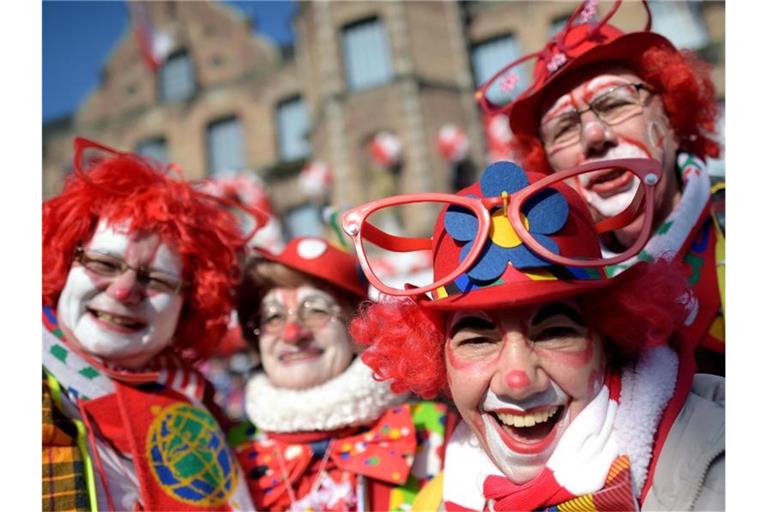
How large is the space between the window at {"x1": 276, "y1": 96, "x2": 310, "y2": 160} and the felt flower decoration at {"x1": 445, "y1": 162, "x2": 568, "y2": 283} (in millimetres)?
15650

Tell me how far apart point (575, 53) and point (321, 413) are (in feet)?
5.79

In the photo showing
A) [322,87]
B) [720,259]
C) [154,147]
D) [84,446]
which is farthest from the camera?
[154,147]

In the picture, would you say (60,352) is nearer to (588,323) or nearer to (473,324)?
(473,324)

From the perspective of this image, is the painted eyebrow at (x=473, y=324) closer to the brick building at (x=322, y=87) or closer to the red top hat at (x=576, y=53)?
the red top hat at (x=576, y=53)

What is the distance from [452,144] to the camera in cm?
1340

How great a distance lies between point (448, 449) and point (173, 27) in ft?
62.4

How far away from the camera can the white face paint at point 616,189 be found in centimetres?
241

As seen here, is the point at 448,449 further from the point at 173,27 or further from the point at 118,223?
the point at 173,27

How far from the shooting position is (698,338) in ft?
7.49

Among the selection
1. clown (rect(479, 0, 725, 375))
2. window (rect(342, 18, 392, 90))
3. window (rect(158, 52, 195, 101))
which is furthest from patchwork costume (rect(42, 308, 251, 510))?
window (rect(158, 52, 195, 101))

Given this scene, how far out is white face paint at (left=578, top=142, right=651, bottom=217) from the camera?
2408 mm

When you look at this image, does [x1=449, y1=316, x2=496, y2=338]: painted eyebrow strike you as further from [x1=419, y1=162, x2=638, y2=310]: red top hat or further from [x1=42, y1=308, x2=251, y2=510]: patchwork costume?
[x1=42, y1=308, x2=251, y2=510]: patchwork costume

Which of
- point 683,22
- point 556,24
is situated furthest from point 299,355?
point 556,24
